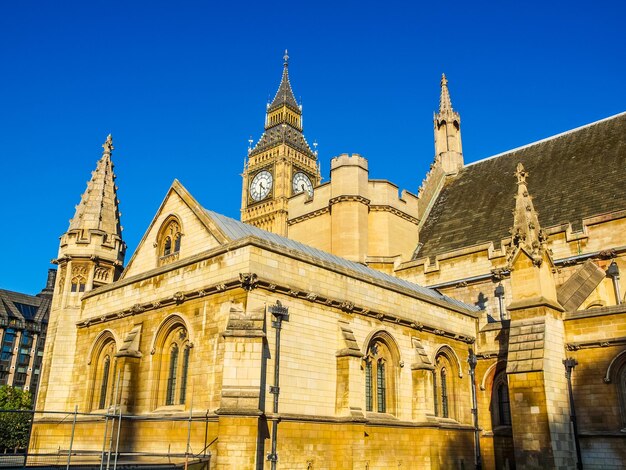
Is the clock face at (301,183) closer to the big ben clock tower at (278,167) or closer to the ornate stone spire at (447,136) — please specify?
the big ben clock tower at (278,167)

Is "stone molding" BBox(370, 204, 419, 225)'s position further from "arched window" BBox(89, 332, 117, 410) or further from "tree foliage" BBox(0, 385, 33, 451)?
"tree foliage" BBox(0, 385, 33, 451)

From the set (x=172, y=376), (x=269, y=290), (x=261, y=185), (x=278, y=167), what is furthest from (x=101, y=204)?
(x=261, y=185)

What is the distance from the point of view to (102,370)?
24.6 m

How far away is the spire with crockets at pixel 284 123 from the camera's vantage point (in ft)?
326

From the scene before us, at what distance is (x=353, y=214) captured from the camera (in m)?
36.1

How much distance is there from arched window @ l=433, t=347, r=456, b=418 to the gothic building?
10cm

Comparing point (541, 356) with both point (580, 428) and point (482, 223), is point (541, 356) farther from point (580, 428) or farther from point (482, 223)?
point (482, 223)

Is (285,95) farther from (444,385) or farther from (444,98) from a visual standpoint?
(444,385)

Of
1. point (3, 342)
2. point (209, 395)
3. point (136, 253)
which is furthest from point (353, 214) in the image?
point (3, 342)

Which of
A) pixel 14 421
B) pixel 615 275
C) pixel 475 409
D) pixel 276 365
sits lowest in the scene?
pixel 475 409

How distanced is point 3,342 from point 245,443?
69.7 metres

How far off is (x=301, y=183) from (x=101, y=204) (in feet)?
220

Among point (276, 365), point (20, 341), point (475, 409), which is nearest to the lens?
point (276, 365)

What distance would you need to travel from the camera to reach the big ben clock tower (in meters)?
91.7
